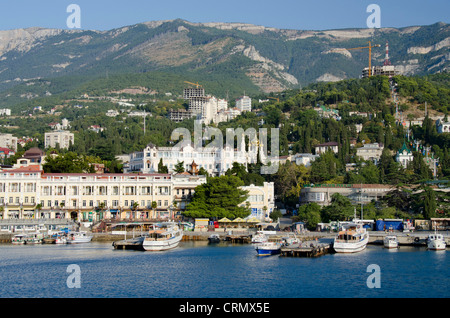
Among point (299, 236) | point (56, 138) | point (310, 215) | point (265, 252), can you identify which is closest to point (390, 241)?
point (299, 236)

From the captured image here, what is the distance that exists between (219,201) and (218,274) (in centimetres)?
3667

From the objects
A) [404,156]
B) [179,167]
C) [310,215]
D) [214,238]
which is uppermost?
[404,156]

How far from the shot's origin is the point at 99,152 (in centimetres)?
14550

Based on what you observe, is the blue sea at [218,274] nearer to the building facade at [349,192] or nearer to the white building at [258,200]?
the white building at [258,200]

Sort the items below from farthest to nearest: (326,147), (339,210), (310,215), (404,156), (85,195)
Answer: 1. (326,147)
2. (404,156)
3. (85,195)
4. (310,215)
5. (339,210)

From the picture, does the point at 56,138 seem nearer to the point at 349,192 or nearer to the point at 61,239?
the point at 349,192

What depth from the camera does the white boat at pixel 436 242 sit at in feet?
229

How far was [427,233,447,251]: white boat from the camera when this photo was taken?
69.8 metres

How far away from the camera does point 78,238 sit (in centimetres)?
7944

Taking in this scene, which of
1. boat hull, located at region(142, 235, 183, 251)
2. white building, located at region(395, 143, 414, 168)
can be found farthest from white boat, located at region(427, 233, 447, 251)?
white building, located at region(395, 143, 414, 168)

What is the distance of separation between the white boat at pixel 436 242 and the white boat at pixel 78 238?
40.4 m
